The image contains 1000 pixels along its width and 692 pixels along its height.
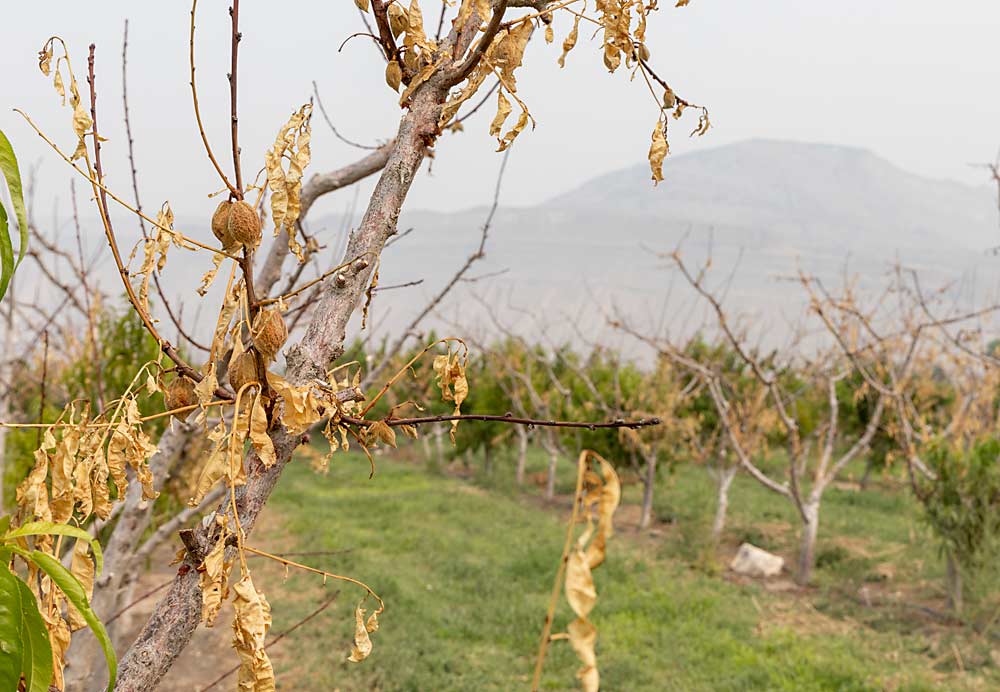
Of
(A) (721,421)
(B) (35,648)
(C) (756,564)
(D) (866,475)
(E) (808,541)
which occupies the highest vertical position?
(B) (35,648)

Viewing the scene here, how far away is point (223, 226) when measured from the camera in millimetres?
664

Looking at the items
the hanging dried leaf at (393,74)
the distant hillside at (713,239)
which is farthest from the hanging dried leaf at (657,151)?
the distant hillside at (713,239)

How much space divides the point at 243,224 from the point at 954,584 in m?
6.88

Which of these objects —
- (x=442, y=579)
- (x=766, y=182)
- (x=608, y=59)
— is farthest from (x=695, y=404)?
(x=766, y=182)

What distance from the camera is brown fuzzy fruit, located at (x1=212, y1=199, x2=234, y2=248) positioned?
662 millimetres

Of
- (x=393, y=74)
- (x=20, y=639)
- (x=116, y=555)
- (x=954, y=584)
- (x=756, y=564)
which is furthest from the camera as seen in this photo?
(x=756, y=564)

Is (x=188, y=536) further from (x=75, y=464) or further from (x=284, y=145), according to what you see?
(x=284, y=145)

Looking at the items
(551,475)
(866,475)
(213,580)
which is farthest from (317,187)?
(866,475)

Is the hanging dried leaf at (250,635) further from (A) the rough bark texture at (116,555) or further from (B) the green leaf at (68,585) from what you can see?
(A) the rough bark texture at (116,555)

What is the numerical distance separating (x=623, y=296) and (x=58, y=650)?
43.3 metres

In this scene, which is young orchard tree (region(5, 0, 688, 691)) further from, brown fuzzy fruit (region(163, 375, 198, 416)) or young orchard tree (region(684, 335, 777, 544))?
young orchard tree (region(684, 335, 777, 544))

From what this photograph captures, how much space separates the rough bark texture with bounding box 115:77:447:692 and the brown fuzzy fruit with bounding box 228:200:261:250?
171mm

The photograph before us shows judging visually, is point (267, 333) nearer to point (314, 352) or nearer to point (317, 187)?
point (314, 352)

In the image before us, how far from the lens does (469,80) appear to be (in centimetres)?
88
